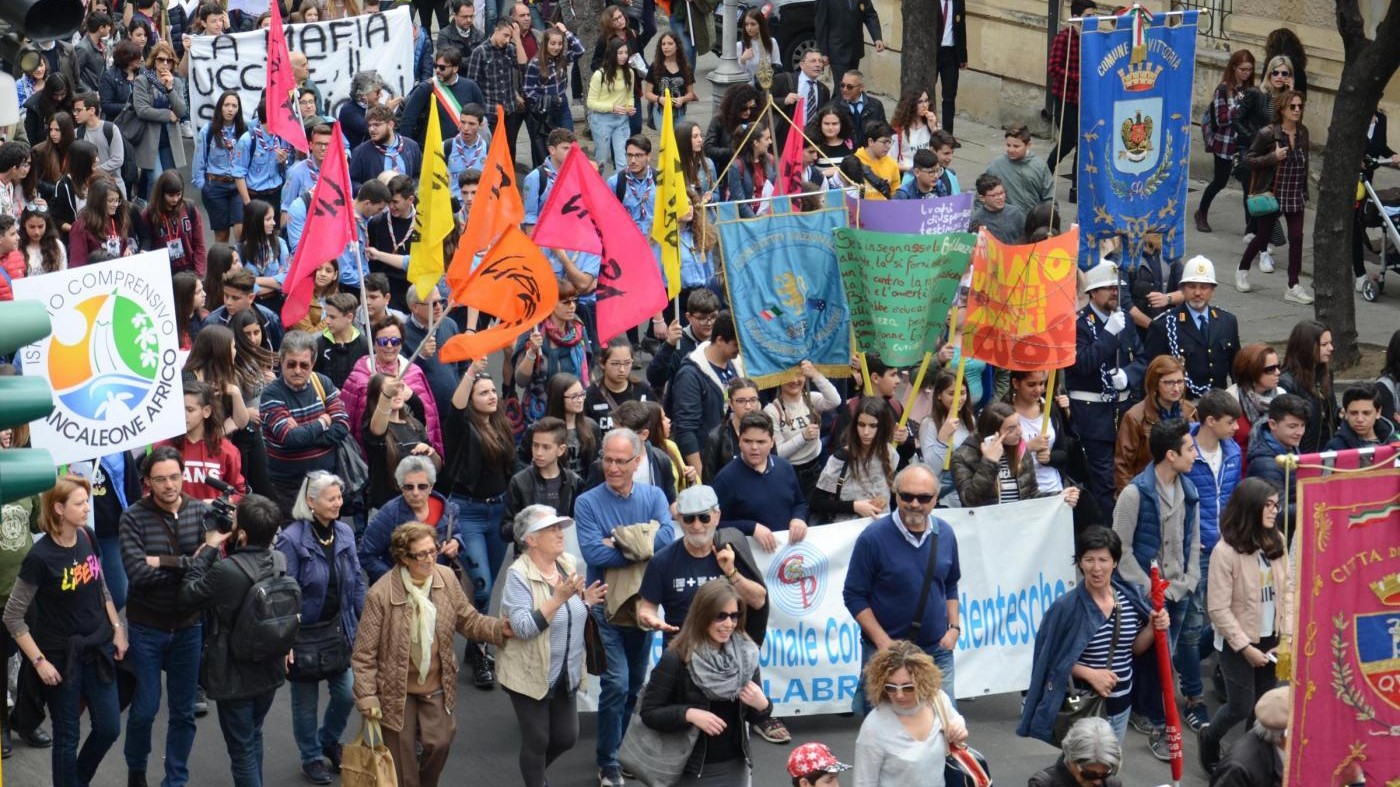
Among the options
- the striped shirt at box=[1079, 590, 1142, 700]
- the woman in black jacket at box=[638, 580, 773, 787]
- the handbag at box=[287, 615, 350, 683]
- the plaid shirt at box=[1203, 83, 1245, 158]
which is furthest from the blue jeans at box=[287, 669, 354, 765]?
the plaid shirt at box=[1203, 83, 1245, 158]

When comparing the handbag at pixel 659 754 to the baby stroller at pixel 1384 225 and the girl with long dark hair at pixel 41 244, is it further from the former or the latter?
the baby stroller at pixel 1384 225

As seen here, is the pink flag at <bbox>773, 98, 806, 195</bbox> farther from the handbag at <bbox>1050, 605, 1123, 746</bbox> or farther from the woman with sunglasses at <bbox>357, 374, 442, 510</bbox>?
the handbag at <bbox>1050, 605, 1123, 746</bbox>

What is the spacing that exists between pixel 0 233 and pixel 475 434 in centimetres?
380

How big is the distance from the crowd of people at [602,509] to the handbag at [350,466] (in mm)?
18

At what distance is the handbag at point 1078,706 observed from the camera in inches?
361

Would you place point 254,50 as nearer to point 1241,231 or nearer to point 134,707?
point 1241,231

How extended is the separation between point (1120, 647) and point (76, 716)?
4.36 meters

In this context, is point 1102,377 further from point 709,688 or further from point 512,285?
point 709,688

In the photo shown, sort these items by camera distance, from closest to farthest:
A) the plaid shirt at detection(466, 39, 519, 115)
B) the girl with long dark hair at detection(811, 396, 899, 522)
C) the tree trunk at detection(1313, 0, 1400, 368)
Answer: the girl with long dark hair at detection(811, 396, 899, 522) → the tree trunk at detection(1313, 0, 1400, 368) → the plaid shirt at detection(466, 39, 519, 115)

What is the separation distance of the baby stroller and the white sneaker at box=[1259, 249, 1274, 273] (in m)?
0.87

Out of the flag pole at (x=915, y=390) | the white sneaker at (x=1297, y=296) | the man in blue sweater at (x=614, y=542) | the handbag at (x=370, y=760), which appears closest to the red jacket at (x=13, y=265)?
the man in blue sweater at (x=614, y=542)

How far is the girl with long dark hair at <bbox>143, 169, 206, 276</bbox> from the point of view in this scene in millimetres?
14320

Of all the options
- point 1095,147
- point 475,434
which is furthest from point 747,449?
point 1095,147

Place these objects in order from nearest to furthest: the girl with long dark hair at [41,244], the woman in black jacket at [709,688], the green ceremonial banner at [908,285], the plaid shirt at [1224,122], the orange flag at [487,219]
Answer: the woman in black jacket at [709,688] < the orange flag at [487,219] < the green ceremonial banner at [908,285] < the girl with long dark hair at [41,244] < the plaid shirt at [1224,122]
